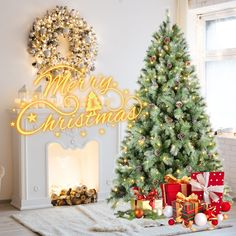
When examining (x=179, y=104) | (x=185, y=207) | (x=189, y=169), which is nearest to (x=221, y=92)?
(x=179, y=104)

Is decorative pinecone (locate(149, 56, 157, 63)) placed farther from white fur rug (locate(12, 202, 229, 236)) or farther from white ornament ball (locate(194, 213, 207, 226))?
white ornament ball (locate(194, 213, 207, 226))

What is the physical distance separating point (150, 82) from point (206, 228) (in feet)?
5.31

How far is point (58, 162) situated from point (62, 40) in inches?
59.3

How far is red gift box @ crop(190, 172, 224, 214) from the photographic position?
14.0ft

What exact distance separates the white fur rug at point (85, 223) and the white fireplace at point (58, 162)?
300 millimetres

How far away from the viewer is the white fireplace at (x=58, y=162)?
21.7 feet

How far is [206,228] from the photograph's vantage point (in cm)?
573

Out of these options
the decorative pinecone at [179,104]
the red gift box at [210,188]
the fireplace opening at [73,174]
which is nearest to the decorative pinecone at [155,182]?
the decorative pinecone at [179,104]

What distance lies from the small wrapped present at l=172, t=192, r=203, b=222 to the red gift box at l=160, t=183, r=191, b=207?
0.11 meters

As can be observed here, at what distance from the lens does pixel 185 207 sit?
13.7ft

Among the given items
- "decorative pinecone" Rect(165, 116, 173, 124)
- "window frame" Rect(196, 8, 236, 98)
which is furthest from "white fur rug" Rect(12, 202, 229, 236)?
"window frame" Rect(196, 8, 236, 98)

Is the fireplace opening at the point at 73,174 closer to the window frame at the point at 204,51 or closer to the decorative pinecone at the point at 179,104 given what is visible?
the decorative pinecone at the point at 179,104

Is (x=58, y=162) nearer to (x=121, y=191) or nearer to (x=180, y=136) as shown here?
(x=121, y=191)

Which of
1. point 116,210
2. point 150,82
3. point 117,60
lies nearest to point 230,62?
point 117,60
